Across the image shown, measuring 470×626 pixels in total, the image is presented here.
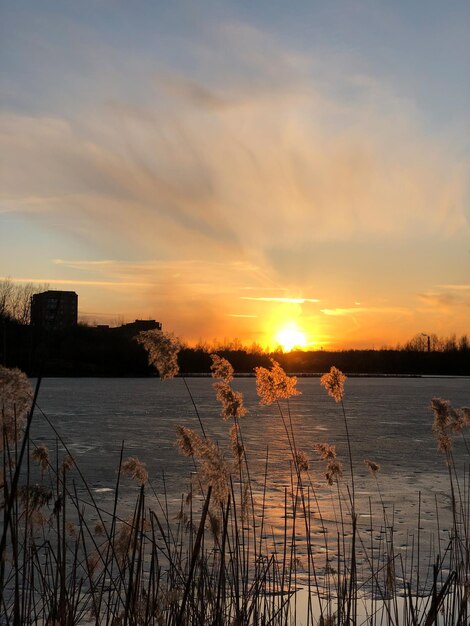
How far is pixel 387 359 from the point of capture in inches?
4902

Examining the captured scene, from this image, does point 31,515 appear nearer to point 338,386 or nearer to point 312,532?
point 338,386

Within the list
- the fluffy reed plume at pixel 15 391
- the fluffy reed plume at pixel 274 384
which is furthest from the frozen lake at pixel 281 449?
the fluffy reed plume at pixel 15 391

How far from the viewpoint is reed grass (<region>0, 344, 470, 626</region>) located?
274cm

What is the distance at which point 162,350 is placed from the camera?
330cm

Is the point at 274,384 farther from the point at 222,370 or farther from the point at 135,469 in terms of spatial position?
the point at 135,469

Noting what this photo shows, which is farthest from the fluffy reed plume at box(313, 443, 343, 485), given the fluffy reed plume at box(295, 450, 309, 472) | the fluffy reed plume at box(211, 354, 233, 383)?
the fluffy reed plume at box(211, 354, 233, 383)

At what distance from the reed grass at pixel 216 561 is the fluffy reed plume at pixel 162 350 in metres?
0.29

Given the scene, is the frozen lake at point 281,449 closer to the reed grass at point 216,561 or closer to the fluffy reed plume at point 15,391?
the reed grass at point 216,561

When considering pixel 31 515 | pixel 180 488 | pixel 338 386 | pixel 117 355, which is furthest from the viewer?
pixel 117 355

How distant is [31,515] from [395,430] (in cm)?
1711

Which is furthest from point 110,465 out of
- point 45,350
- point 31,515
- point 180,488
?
point 45,350

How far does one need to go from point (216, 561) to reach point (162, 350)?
2.93m

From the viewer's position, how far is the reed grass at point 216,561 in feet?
9.00

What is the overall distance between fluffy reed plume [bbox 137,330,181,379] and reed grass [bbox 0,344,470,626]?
0.96ft
